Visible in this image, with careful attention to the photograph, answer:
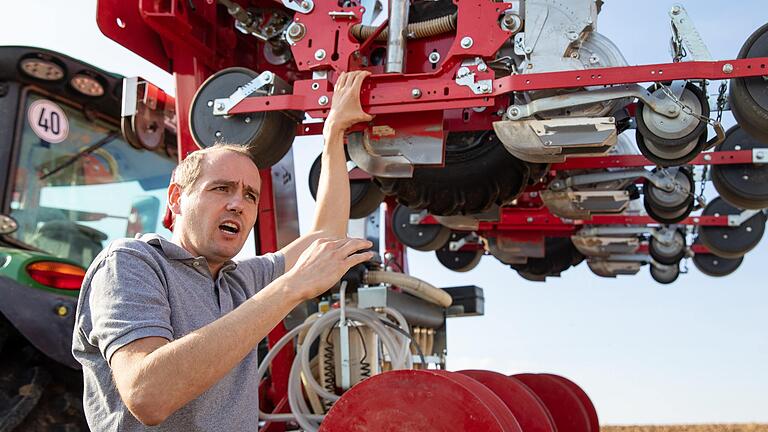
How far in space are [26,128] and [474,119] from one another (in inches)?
76.5

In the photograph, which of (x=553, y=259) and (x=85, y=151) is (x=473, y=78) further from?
(x=553, y=259)

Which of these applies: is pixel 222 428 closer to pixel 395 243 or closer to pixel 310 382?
pixel 310 382

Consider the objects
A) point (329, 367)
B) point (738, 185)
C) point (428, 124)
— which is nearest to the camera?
point (428, 124)

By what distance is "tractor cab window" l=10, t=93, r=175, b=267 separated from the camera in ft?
11.1

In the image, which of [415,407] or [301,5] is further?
[301,5]

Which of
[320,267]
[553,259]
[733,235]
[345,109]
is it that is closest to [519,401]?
[345,109]

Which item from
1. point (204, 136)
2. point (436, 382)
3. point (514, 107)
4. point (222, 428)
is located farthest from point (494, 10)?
point (222, 428)

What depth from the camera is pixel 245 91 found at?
3562mm

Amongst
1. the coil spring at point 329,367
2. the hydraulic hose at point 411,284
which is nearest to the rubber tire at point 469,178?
the hydraulic hose at point 411,284

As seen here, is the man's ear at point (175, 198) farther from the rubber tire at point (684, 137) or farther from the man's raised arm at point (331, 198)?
the rubber tire at point (684, 137)

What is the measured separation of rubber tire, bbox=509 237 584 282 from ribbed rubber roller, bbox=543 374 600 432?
2796mm

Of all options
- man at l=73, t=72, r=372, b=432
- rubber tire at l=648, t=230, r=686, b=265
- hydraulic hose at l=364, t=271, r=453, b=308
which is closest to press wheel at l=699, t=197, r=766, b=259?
rubber tire at l=648, t=230, r=686, b=265

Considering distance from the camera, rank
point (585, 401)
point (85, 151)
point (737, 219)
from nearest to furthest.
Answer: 1. point (85, 151)
2. point (585, 401)
3. point (737, 219)

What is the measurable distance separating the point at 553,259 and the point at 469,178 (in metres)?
3.68
